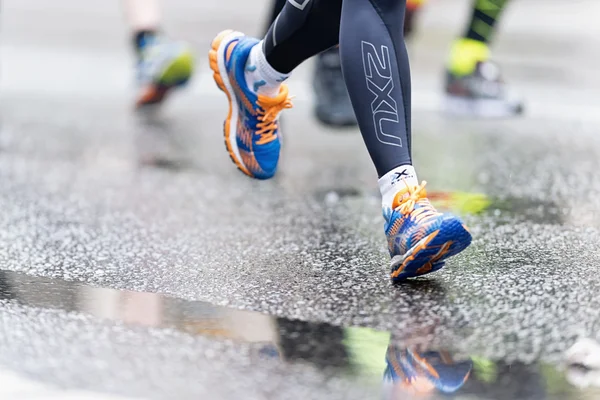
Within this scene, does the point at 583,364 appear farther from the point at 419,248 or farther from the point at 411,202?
the point at 411,202

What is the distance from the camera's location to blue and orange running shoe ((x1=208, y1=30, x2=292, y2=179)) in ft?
9.20

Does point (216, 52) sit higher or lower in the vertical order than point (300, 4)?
lower

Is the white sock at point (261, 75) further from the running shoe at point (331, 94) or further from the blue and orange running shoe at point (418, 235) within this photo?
the running shoe at point (331, 94)

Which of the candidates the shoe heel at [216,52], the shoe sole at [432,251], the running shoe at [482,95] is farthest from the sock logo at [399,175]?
the running shoe at [482,95]

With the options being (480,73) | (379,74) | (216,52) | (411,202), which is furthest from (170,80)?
(411,202)

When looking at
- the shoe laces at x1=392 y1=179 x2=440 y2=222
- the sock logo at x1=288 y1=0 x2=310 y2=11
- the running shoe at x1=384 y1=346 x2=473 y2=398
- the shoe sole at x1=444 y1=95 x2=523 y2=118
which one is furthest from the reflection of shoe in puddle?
the shoe sole at x1=444 y1=95 x2=523 y2=118

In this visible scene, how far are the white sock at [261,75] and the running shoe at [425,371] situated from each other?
40.7 inches

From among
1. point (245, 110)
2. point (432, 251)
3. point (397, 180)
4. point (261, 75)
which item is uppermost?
point (261, 75)

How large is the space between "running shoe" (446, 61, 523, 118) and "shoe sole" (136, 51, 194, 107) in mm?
1267

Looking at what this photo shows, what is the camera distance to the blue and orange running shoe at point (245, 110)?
280cm

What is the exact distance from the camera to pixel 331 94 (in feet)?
14.6

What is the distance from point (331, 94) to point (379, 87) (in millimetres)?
2088

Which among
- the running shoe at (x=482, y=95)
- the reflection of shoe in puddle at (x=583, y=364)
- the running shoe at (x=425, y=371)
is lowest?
the running shoe at (x=425, y=371)

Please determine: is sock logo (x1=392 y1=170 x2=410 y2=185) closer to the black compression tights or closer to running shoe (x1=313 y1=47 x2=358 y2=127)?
the black compression tights
